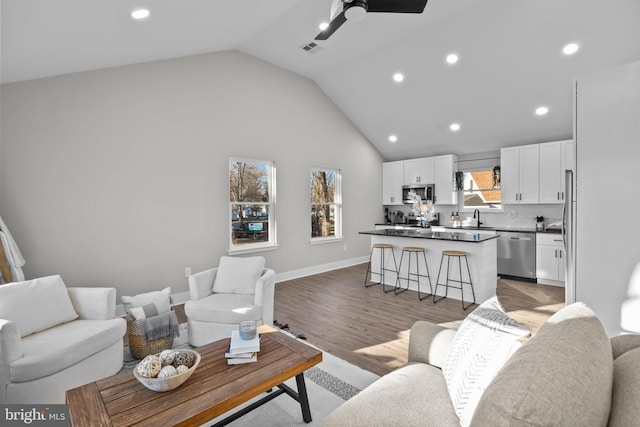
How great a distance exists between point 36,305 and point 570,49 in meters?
6.33

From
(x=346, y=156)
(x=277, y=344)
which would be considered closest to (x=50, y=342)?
(x=277, y=344)

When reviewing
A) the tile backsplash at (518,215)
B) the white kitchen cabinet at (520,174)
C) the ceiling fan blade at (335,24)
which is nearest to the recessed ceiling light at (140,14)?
the ceiling fan blade at (335,24)

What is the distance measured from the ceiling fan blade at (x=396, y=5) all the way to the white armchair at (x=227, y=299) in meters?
2.54

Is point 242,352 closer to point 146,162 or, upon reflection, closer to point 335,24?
point 335,24

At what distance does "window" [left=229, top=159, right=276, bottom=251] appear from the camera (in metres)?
5.27

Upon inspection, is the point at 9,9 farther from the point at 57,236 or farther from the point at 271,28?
the point at 271,28

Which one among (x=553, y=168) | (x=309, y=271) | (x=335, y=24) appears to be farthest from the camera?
(x=309, y=271)

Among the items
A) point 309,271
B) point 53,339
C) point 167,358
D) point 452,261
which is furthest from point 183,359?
point 309,271

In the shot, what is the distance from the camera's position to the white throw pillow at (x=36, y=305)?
236 centimetres

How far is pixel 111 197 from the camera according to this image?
3.96 metres

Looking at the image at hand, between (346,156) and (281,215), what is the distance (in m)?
2.16

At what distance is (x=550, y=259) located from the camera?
5215 millimetres

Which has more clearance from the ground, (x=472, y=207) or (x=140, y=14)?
(x=140, y=14)

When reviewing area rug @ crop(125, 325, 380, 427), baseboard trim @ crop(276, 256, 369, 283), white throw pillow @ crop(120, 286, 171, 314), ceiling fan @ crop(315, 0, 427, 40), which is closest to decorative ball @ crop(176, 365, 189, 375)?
area rug @ crop(125, 325, 380, 427)
